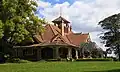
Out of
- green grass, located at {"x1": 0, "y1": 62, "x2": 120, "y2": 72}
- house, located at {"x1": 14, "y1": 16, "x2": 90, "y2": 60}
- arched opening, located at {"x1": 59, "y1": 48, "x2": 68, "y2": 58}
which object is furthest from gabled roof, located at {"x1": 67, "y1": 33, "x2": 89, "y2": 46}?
green grass, located at {"x1": 0, "y1": 62, "x2": 120, "y2": 72}

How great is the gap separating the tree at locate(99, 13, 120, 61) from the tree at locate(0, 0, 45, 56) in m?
26.0

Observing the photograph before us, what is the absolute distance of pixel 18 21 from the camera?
56.3 m

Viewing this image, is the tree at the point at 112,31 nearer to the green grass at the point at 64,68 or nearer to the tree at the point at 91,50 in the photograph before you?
the tree at the point at 91,50

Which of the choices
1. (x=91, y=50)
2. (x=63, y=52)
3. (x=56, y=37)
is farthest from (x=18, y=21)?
(x=91, y=50)

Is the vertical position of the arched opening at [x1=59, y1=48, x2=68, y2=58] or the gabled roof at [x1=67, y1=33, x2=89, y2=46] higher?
the gabled roof at [x1=67, y1=33, x2=89, y2=46]

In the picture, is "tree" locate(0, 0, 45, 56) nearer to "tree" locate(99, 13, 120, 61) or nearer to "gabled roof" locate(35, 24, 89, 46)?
"gabled roof" locate(35, 24, 89, 46)

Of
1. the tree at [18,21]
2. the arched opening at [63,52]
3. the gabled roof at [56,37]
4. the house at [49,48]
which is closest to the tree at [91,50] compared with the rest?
the house at [49,48]

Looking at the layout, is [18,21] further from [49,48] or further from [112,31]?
[112,31]

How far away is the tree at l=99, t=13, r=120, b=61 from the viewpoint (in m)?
82.1

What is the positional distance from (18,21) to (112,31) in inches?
1322

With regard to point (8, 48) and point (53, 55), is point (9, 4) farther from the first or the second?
point (53, 55)

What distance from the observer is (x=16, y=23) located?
56531mm

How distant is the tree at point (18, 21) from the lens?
5478 centimetres

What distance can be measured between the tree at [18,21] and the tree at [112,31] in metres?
26.0
